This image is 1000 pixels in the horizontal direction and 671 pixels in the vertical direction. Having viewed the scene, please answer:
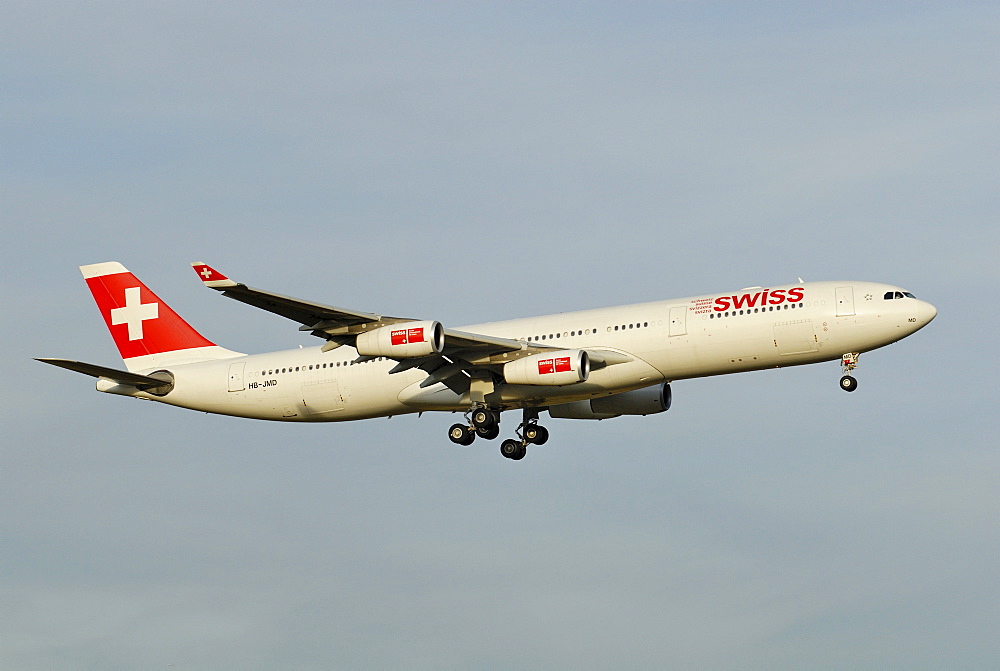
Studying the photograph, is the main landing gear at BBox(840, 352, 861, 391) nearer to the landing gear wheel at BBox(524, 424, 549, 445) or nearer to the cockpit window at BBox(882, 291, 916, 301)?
the cockpit window at BBox(882, 291, 916, 301)

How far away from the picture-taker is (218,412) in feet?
183

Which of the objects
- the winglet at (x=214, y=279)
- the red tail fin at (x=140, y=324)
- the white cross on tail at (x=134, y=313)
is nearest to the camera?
the winglet at (x=214, y=279)

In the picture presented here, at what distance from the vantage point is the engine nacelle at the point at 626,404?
2116 inches

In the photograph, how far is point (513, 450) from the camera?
54.6m

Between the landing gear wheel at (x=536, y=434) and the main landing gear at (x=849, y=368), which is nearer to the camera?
the main landing gear at (x=849, y=368)

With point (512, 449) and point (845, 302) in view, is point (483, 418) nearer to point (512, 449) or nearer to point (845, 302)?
point (512, 449)

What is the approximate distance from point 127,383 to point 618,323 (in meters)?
20.2

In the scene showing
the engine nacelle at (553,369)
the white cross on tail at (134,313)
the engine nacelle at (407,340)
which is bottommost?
the engine nacelle at (553,369)

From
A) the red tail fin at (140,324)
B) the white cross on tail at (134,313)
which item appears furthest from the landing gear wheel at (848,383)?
the white cross on tail at (134,313)

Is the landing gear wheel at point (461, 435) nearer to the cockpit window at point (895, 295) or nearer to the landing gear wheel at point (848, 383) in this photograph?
the landing gear wheel at point (848, 383)

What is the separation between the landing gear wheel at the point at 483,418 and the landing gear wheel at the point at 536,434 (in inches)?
121

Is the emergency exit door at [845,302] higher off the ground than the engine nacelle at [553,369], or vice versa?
the emergency exit door at [845,302]

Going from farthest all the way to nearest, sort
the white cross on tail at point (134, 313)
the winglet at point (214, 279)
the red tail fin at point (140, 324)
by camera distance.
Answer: the white cross on tail at point (134, 313) → the red tail fin at point (140, 324) → the winglet at point (214, 279)

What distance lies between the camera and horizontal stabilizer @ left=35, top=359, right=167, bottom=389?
49591 mm
